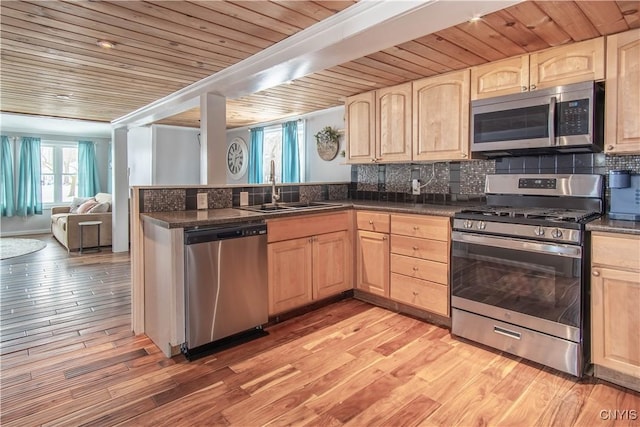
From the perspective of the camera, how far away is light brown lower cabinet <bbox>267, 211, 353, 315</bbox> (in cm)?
295

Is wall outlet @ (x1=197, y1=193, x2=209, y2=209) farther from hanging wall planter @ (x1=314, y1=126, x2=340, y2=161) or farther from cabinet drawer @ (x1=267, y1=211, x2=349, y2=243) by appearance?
hanging wall planter @ (x1=314, y1=126, x2=340, y2=161)

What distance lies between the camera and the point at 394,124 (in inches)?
138

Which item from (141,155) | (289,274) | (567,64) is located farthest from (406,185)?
(141,155)

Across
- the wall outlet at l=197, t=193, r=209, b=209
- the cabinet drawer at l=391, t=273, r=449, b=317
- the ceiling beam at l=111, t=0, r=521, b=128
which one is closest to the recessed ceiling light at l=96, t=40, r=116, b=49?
the ceiling beam at l=111, t=0, r=521, b=128

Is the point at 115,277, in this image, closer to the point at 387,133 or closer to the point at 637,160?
the point at 387,133

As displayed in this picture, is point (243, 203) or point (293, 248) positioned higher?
point (243, 203)

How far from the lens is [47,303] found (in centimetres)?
354

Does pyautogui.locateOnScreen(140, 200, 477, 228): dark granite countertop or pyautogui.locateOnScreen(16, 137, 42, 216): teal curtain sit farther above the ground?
pyautogui.locateOnScreen(16, 137, 42, 216): teal curtain

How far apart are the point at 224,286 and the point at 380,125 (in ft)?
7.02

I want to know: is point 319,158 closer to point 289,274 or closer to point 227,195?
point 227,195

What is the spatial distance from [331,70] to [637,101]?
2099 mm

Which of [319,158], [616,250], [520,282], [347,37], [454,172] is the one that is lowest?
[520,282]

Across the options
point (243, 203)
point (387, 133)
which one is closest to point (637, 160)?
point (387, 133)

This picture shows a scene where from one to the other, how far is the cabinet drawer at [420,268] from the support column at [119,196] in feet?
15.7
